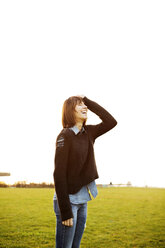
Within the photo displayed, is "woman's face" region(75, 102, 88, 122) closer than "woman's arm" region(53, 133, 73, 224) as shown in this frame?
No

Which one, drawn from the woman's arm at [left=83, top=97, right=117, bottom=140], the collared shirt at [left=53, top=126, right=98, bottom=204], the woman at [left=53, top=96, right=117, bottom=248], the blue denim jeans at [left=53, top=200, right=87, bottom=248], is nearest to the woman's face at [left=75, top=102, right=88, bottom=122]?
the woman at [left=53, top=96, right=117, bottom=248]

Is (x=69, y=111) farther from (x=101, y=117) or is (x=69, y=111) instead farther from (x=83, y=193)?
(x=83, y=193)

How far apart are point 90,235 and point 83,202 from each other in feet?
21.4

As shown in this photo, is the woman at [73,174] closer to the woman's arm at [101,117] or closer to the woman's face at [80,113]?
the woman's face at [80,113]

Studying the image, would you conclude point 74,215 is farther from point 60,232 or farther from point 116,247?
point 116,247

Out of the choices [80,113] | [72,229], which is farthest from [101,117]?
[72,229]

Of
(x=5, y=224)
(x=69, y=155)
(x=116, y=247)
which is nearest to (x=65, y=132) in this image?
(x=69, y=155)

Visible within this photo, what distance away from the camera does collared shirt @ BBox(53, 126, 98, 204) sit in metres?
2.46

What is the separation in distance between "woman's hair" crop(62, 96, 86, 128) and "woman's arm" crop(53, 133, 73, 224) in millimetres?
284

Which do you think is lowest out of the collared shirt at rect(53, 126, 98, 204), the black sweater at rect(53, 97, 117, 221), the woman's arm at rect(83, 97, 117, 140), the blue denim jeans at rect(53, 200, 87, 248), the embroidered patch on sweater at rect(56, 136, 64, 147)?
the blue denim jeans at rect(53, 200, 87, 248)

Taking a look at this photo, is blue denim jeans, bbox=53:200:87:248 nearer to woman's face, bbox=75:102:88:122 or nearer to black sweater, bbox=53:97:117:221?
black sweater, bbox=53:97:117:221

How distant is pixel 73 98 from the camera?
2855 mm

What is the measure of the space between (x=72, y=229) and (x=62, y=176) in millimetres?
558

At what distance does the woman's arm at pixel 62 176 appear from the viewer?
7.59ft
